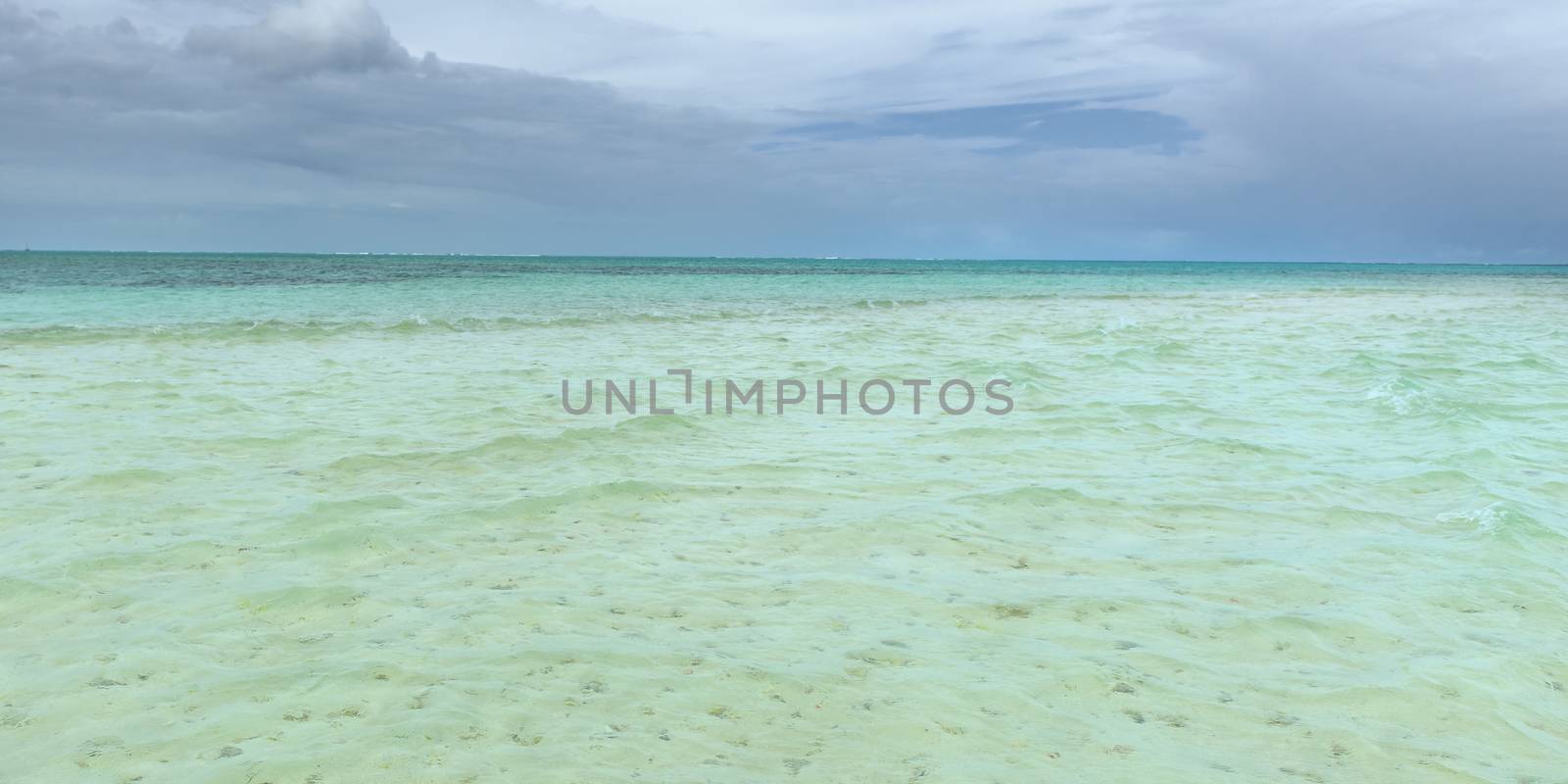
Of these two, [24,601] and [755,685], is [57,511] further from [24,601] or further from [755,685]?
[755,685]

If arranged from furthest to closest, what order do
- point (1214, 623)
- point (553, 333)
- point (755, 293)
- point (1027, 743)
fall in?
point (755, 293) → point (553, 333) → point (1214, 623) → point (1027, 743)

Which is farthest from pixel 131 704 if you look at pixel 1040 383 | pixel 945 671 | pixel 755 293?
pixel 755 293

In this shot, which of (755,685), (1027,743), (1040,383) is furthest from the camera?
(1040,383)

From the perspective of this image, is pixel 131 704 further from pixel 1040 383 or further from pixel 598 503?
pixel 1040 383

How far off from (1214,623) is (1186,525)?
1.82 meters

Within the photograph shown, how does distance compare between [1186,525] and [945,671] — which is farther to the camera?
[1186,525]

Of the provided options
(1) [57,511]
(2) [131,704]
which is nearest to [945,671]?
(2) [131,704]

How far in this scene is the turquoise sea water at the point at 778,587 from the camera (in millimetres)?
3699

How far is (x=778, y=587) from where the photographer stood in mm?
5359

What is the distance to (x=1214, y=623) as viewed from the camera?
16.0ft

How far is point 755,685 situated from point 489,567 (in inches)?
83.0

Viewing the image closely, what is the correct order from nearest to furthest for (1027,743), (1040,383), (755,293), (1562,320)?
(1027,743) < (1040,383) < (1562,320) < (755,293)

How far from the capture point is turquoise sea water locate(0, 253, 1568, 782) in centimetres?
370

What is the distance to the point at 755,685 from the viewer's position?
13.6ft
